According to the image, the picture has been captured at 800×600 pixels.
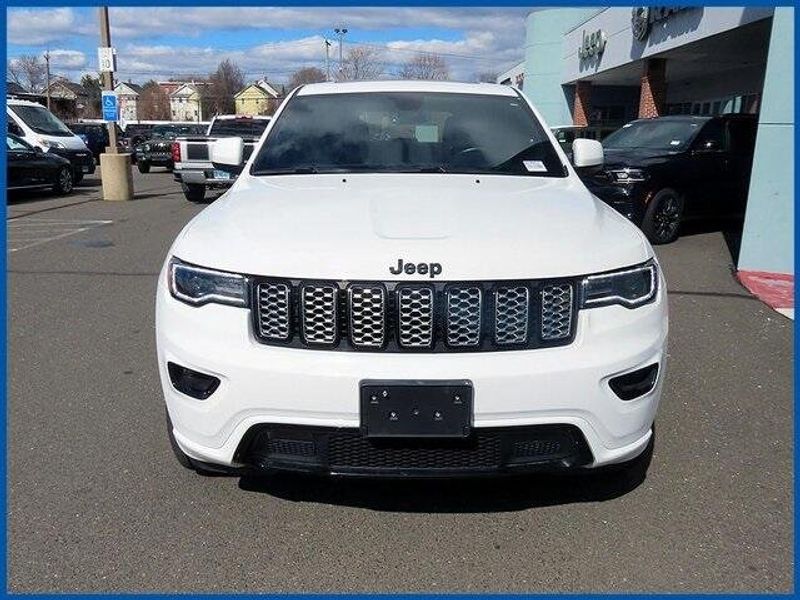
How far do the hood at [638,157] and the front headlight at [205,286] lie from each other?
7445mm

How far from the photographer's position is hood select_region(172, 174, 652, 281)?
8.26 ft

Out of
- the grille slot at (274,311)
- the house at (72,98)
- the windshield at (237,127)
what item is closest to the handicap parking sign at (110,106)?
the windshield at (237,127)

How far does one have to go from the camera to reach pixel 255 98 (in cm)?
10594

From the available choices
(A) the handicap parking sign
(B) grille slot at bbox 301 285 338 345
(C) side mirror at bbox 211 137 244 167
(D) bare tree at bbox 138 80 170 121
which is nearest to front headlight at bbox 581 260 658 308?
(B) grille slot at bbox 301 285 338 345

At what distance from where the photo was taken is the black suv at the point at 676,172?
9008mm

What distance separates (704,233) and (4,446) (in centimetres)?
956

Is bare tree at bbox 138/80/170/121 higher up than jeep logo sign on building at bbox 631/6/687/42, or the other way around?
jeep logo sign on building at bbox 631/6/687/42

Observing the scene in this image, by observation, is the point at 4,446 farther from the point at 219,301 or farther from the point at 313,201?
the point at 313,201

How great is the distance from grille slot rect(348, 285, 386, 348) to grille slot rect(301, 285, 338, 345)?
6cm

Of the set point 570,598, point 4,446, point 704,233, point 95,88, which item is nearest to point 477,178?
point 570,598

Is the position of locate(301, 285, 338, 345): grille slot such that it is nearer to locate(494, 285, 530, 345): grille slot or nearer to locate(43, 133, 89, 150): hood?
locate(494, 285, 530, 345): grille slot

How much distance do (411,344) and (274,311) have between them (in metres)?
0.49

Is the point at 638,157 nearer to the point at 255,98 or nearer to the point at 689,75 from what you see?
the point at 689,75

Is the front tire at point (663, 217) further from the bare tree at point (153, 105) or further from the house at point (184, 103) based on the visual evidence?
the house at point (184, 103)
